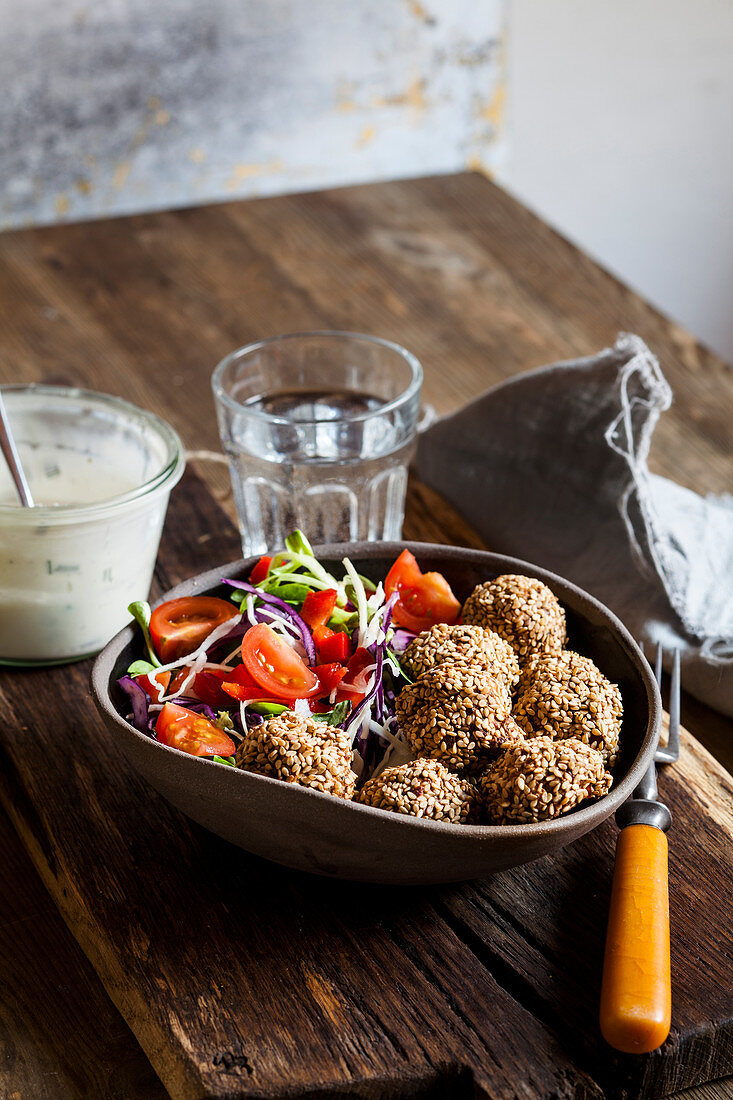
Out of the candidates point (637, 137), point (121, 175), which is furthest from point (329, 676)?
point (637, 137)

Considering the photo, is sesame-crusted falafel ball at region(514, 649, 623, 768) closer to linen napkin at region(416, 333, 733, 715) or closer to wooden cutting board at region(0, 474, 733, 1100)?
wooden cutting board at region(0, 474, 733, 1100)

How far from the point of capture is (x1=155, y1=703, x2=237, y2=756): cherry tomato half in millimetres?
789

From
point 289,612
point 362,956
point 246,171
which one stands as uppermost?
point 289,612

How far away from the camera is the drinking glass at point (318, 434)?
1.15 metres

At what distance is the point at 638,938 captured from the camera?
72 cm

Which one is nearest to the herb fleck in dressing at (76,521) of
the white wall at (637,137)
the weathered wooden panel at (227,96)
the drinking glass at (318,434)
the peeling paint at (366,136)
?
the drinking glass at (318,434)

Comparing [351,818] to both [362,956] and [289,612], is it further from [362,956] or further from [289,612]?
[289,612]

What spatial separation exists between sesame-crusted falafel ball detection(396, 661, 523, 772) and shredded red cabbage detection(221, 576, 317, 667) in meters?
0.10

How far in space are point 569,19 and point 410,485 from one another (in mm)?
1771

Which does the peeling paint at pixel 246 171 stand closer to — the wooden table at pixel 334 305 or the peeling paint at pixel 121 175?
the peeling paint at pixel 121 175

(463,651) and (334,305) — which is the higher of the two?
(463,651)

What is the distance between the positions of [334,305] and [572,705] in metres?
1.06

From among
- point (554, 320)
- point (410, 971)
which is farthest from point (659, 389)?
point (410, 971)

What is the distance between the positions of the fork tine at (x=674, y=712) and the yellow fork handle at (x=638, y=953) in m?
0.16
